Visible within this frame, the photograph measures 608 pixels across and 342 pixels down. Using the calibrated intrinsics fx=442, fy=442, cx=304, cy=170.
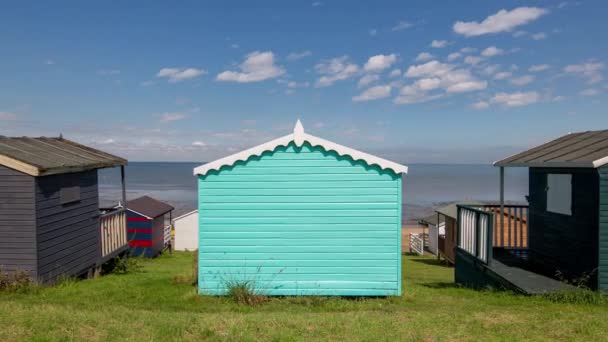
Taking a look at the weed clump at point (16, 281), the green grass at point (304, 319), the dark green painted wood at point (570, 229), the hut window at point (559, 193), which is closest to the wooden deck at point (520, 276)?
the green grass at point (304, 319)

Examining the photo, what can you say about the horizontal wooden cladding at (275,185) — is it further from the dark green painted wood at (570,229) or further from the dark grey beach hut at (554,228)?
the dark green painted wood at (570,229)

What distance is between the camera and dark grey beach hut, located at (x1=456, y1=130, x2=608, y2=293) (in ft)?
27.8

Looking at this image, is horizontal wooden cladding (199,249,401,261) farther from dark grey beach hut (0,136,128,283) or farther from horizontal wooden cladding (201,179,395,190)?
dark grey beach hut (0,136,128,283)

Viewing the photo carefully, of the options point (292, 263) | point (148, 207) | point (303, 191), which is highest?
point (303, 191)

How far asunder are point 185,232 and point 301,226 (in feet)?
63.7

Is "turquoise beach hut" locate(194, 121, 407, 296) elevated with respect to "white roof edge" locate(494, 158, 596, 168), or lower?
lower

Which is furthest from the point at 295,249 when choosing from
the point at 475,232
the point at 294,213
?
the point at 475,232

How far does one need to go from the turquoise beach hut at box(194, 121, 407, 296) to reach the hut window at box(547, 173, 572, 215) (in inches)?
158

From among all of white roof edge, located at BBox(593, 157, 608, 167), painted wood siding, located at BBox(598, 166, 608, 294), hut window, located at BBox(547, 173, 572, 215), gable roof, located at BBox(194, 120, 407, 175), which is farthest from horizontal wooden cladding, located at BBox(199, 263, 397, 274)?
hut window, located at BBox(547, 173, 572, 215)

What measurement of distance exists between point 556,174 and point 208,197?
8026mm

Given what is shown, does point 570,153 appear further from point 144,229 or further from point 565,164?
point 144,229

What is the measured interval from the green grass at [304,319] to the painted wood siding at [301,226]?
0.46m

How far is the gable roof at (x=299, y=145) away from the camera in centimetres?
877

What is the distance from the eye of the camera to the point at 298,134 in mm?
8781
